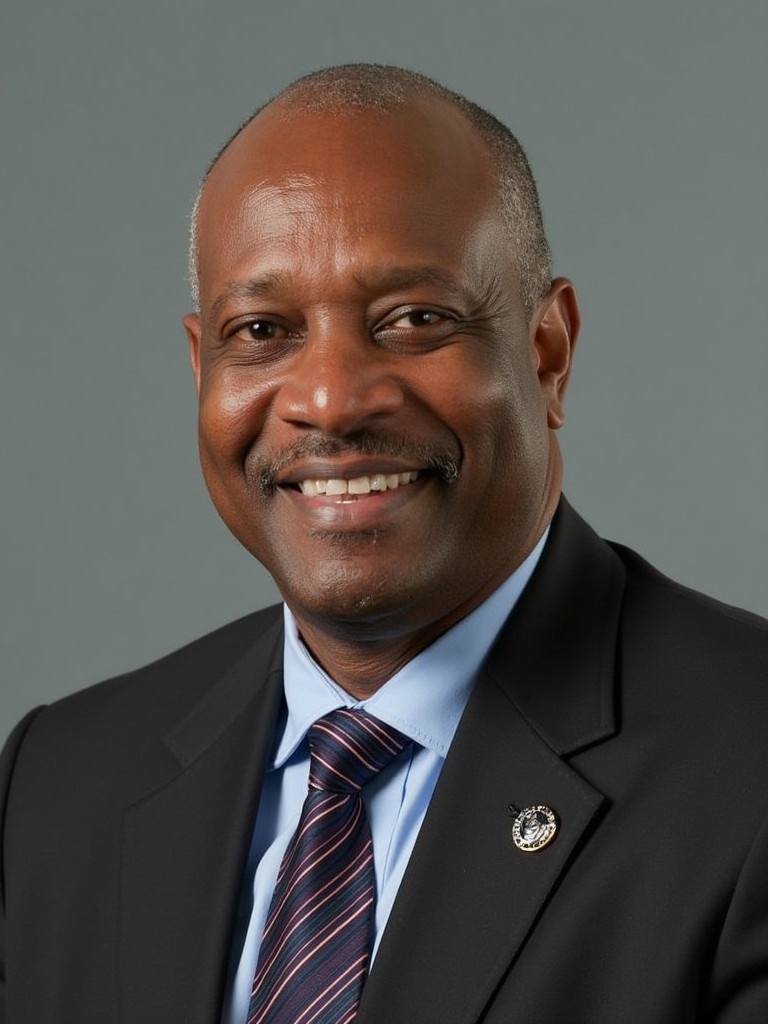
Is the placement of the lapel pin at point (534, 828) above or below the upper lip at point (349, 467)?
below

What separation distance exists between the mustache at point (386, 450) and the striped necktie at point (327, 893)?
44cm

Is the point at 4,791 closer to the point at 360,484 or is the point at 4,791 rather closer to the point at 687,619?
the point at 360,484

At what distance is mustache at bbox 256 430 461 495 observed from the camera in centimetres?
302

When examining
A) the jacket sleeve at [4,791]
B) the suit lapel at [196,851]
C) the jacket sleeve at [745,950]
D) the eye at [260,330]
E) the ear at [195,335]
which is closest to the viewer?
the jacket sleeve at [745,950]

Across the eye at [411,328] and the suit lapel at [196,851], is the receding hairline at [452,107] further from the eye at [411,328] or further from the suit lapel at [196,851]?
the suit lapel at [196,851]

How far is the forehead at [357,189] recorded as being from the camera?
3016 millimetres

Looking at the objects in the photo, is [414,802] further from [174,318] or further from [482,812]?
[174,318]

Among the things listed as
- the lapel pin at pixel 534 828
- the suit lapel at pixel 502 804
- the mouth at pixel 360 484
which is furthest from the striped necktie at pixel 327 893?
the mouth at pixel 360 484

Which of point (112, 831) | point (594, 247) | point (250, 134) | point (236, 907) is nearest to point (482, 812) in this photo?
point (236, 907)

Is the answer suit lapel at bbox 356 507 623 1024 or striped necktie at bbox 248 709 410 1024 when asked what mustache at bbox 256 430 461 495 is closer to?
suit lapel at bbox 356 507 623 1024

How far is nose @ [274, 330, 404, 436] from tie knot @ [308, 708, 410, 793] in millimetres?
505

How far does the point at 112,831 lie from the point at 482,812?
2.66ft

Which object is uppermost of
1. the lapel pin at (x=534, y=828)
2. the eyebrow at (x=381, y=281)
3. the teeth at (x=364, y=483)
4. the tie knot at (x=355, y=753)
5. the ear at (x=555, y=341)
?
the eyebrow at (x=381, y=281)

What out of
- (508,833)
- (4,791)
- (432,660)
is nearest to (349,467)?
(432,660)
